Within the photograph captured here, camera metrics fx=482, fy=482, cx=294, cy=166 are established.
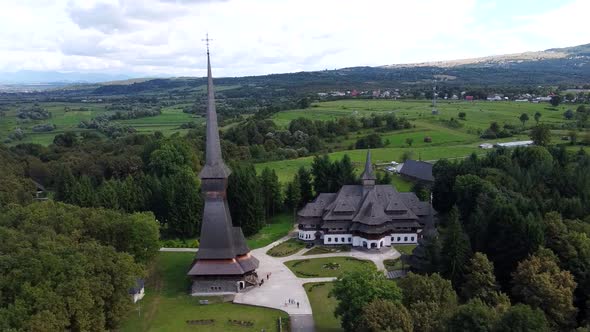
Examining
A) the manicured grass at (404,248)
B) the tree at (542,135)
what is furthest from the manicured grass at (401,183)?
the tree at (542,135)

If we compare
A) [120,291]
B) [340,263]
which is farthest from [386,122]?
[120,291]

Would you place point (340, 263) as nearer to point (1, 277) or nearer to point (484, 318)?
point (484, 318)

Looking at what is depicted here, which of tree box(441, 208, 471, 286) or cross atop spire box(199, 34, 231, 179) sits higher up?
cross atop spire box(199, 34, 231, 179)

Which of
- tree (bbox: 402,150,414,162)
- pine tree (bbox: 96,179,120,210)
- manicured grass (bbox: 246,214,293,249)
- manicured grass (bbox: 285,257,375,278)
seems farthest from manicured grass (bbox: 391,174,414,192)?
pine tree (bbox: 96,179,120,210)

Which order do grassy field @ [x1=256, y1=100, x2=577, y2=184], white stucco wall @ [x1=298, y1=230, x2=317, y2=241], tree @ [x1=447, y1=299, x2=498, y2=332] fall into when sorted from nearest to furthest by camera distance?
tree @ [x1=447, y1=299, x2=498, y2=332], white stucco wall @ [x1=298, y1=230, x2=317, y2=241], grassy field @ [x1=256, y1=100, x2=577, y2=184]

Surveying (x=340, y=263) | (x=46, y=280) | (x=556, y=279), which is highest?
(x=46, y=280)

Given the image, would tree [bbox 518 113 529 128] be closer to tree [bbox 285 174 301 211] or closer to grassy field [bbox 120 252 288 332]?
tree [bbox 285 174 301 211]
